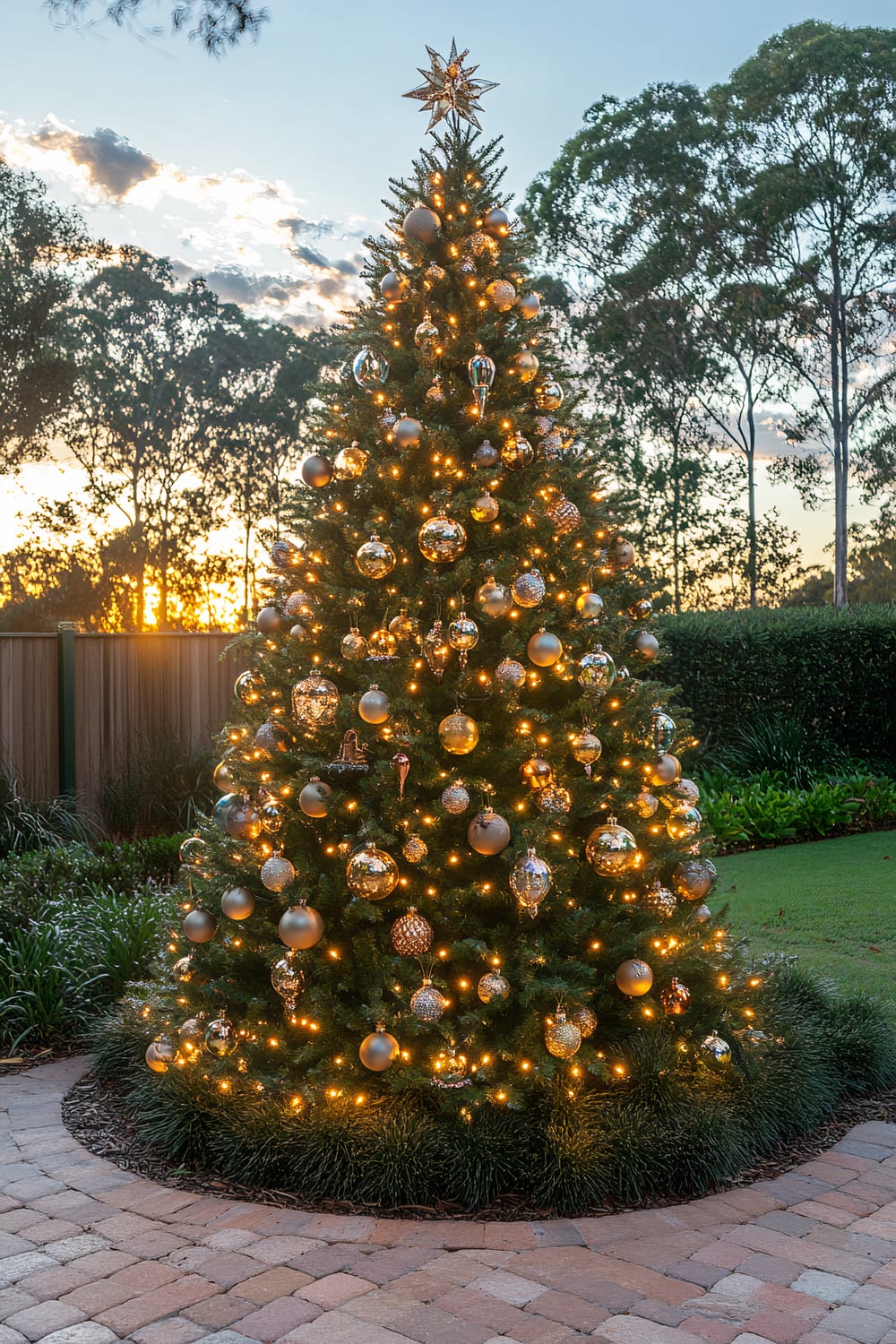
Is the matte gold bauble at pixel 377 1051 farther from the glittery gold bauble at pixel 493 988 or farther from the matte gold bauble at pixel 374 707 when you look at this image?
the matte gold bauble at pixel 374 707

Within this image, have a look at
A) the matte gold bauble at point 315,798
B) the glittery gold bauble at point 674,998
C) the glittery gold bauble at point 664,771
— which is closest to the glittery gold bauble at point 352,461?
the matte gold bauble at point 315,798

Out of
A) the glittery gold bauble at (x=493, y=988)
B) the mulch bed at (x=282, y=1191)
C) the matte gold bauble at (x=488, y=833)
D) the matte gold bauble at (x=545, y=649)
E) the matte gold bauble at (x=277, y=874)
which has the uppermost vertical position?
the matte gold bauble at (x=545, y=649)

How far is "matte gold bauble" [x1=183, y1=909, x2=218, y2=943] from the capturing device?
146 inches

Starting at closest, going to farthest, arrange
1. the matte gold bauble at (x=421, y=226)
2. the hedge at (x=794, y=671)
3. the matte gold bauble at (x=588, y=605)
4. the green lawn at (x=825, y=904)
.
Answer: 1. the matte gold bauble at (x=588, y=605)
2. the matte gold bauble at (x=421, y=226)
3. the green lawn at (x=825, y=904)
4. the hedge at (x=794, y=671)

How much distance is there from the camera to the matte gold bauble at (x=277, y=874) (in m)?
3.40

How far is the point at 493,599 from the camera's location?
349cm

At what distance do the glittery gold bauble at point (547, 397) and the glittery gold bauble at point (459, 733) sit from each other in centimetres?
133

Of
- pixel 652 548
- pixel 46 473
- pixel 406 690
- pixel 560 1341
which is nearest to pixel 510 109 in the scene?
pixel 406 690

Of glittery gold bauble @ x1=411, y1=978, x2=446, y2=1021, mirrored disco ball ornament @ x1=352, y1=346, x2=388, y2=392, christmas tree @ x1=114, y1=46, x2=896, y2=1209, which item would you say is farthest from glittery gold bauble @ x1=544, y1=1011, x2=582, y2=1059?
mirrored disco ball ornament @ x1=352, y1=346, x2=388, y2=392

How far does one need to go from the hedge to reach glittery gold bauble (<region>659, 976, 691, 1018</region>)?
28.6 feet

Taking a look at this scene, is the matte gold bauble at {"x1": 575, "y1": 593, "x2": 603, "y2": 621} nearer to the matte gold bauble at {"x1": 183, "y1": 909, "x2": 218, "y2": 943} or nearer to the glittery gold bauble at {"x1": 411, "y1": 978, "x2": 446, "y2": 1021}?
the glittery gold bauble at {"x1": 411, "y1": 978, "x2": 446, "y2": 1021}

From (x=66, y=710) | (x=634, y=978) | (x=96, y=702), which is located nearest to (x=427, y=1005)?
(x=634, y=978)

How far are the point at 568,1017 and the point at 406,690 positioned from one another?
118 centimetres

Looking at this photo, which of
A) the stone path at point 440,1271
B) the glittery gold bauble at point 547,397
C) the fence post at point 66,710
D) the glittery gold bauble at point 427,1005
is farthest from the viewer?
the fence post at point 66,710
